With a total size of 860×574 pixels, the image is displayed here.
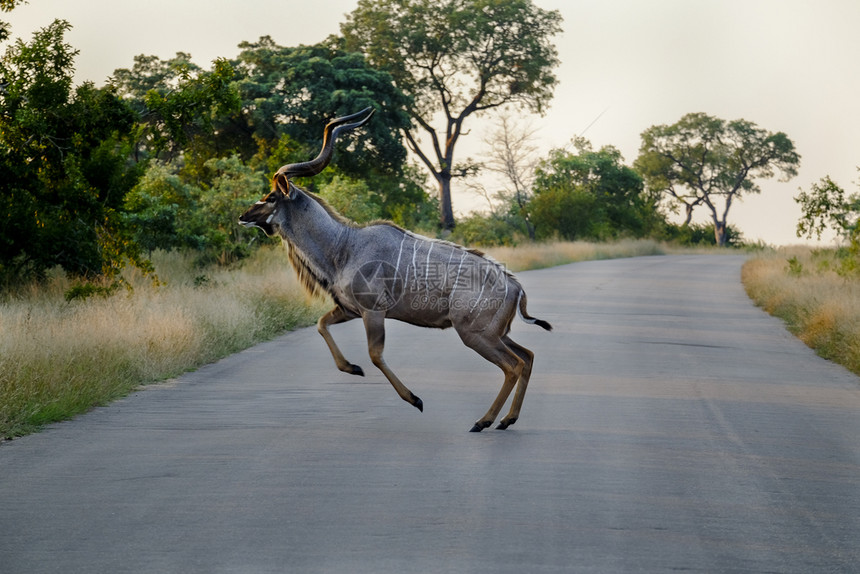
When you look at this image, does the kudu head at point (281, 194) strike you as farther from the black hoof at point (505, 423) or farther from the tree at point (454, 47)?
the tree at point (454, 47)

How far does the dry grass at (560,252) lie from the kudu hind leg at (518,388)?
2705 cm

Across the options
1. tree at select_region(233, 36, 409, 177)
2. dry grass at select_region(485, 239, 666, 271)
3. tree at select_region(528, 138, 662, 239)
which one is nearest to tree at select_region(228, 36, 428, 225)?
tree at select_region(233, 36, 409, 177)

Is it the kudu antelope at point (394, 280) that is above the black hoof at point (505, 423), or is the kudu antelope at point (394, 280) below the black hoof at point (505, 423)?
above

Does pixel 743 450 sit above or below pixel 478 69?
below

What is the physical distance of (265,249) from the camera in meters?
29.0

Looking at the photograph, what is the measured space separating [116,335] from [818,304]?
12303 mm

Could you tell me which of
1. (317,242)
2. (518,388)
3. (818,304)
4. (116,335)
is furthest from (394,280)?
(818,304)

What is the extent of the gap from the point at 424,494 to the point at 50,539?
223cm

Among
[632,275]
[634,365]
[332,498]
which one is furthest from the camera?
[632,275]

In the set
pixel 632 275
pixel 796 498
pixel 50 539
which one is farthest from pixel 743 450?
pixel 632 275

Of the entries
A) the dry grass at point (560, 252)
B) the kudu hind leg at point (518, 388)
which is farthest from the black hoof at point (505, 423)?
the dry grass at point (560, 252)

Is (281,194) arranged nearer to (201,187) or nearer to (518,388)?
(518,388)

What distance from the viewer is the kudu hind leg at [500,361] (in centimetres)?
961

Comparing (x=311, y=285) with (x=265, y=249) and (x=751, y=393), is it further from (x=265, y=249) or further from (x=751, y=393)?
(x=265, y=249)
